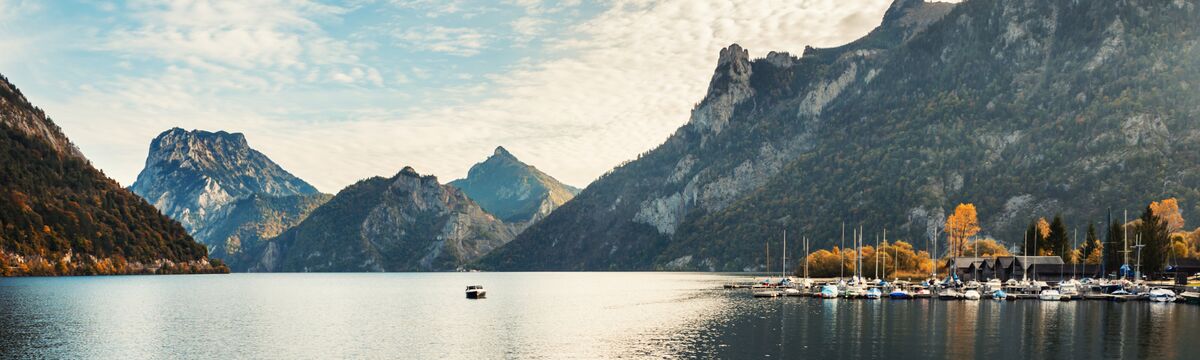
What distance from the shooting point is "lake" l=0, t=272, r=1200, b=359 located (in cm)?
7869

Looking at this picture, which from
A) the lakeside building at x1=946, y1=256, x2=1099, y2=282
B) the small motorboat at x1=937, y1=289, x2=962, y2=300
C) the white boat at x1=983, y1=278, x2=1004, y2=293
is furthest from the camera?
the lakeside building at x1=946, y1=256, x2=1099, y2=282

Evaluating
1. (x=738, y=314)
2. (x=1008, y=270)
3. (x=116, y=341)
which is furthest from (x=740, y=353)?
(x=1008, y=270)

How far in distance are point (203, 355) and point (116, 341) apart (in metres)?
16.9

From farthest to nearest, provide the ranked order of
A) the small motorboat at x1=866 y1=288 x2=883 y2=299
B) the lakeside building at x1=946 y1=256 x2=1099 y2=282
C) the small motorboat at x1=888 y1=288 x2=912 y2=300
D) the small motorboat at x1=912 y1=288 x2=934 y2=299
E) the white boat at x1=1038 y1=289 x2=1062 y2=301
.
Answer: the lakeside building at x1=946 y1=256 x2=1099 y2=282 → the small motorboat at x1=912 y1=288 x2=934 y2=299 → the small motorboat at x1=866 y1=288 x2=883 y2=299 → the small motorboat at x1=888 y1=288 x2=912 y2=300 → the white boat at x1=1038 y1=289 x2=1062 y2=301

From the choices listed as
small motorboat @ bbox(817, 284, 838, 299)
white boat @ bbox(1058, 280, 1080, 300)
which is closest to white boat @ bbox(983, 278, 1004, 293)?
white boat @ bbox(1058, 280, 1080, 300)

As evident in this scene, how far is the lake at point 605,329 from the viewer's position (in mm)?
78688

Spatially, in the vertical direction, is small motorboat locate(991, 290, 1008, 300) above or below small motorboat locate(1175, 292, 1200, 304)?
below

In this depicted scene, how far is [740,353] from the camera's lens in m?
76.0

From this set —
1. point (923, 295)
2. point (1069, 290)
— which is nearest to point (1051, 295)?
point (1069, 290)

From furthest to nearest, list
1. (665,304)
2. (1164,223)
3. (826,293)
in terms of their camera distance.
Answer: (1164,223)
(826,293)
(665,304)

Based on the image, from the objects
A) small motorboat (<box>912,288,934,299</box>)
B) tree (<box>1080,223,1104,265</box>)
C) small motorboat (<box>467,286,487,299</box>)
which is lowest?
small motorboat (<box>467,286,487,299</box>)

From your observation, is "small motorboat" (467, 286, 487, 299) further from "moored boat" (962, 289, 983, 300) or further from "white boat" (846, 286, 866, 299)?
"moored boat" (962, 289, 983, 300)

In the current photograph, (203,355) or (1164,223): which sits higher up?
(1164,223)

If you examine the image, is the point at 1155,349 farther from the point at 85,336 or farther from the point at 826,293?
the point at 85,336
